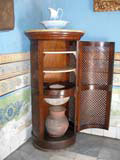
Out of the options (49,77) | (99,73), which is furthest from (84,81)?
(49,77)

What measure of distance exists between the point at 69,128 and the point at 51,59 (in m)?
0.78

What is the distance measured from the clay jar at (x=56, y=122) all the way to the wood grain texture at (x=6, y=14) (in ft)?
2.93

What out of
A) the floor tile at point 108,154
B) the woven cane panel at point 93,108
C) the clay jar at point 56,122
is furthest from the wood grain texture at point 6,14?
the floor tile at point 108,154

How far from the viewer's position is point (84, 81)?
2.12 meters

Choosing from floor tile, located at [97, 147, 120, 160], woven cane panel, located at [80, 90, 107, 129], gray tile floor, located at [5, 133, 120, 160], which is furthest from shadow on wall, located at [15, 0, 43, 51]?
floor tile, located at [97, 147, 120, 160]

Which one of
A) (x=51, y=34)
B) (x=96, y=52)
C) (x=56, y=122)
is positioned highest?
(x=51, y=34)

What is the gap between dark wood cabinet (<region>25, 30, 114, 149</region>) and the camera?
1.80 meters

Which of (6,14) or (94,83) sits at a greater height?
(6,14)

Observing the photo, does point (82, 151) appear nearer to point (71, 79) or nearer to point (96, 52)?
point (71, 79)

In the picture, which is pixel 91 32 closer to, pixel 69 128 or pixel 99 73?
pixel 99 73

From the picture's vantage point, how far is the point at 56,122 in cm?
198

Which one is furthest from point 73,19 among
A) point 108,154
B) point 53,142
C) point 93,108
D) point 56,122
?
point 108,154

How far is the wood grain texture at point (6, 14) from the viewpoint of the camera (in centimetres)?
156

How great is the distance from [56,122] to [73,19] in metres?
1.11
